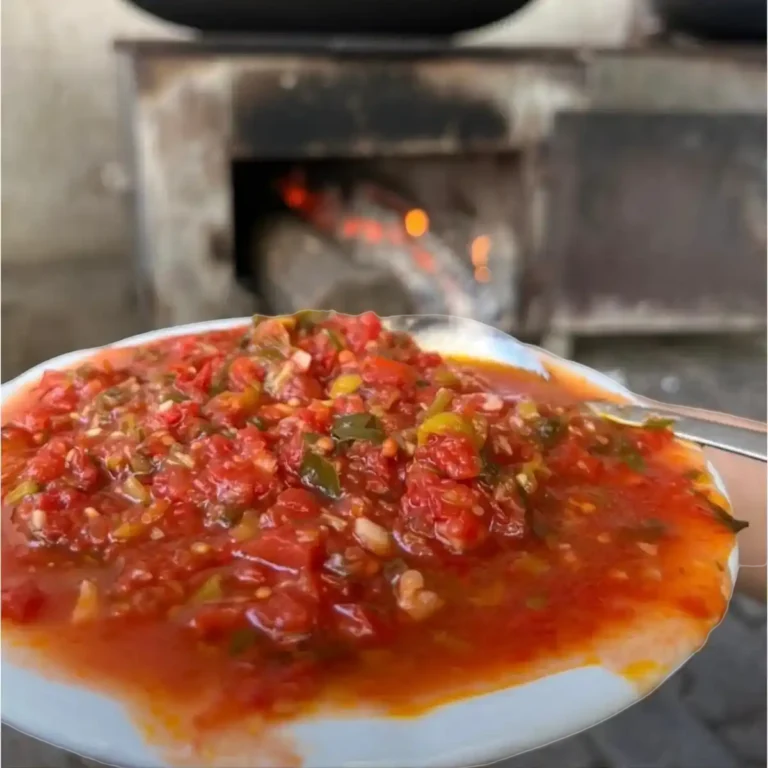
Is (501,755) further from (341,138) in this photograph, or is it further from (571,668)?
(341,138)

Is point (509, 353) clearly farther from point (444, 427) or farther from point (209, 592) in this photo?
point (209, 592)

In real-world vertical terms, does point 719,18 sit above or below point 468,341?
above

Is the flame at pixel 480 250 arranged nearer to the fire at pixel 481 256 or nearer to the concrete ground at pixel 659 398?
the fire at pixel 481 256

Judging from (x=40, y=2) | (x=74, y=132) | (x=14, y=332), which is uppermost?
(x=40, y=2)

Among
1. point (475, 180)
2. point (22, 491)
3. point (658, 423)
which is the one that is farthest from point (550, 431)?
point (475, 180)

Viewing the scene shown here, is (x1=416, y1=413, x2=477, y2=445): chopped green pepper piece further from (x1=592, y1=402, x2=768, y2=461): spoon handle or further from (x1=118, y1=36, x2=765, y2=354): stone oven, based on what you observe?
(x1=118, y1=36, x2=765, y2=354): stone oven

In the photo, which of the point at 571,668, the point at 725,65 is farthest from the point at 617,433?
the point at 725,65
